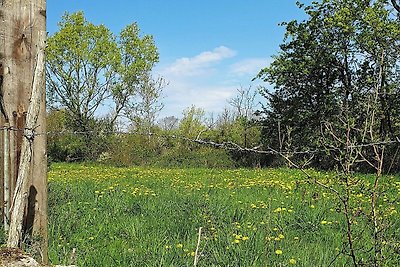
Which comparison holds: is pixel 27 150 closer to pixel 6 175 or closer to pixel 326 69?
pixel 6 175

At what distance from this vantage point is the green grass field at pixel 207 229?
383 centimetres

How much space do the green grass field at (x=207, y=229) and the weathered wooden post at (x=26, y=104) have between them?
583 millimetres

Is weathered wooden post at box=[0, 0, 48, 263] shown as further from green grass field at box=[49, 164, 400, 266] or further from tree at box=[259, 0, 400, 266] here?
tree at box=[259, 0, 400, 266]

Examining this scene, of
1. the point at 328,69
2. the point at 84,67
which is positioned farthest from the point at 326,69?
the point at 84,67

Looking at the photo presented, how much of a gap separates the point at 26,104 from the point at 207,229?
251 cm

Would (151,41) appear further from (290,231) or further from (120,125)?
(290,231)

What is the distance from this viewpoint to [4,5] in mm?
3162

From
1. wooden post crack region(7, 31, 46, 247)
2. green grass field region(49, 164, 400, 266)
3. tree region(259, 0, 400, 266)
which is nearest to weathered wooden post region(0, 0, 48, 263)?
wooden post crack region(7, 31, 46, 247)

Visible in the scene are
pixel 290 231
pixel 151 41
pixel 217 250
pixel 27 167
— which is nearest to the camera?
pixel 27 167

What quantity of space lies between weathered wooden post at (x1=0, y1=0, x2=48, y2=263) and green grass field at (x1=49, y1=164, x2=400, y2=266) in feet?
1.91

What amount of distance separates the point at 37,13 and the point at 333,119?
70.6ft

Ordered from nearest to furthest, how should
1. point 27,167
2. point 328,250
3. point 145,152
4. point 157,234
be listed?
1. point 27,167
2. point 328,250
3. point 157,234
4. point 145,152

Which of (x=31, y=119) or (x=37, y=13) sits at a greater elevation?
(x=37, y=13)

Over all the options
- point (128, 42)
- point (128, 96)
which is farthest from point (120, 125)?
point (128, 42)
